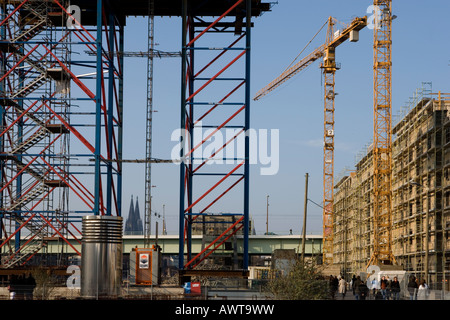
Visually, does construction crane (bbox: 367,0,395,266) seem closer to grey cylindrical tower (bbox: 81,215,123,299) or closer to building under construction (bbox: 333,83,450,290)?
building under construction (bbox: 333,83,450,290)

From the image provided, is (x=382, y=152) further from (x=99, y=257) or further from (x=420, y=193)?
(x=99, y=257)

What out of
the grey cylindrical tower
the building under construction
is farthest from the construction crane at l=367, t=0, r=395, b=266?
the grey cylindrical tower

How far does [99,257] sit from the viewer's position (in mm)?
34625

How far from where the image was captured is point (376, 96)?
330 ft

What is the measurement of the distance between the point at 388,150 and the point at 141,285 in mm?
60246

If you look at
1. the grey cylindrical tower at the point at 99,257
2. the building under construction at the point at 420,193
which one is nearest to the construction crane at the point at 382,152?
the building under construction at the point at 420,193

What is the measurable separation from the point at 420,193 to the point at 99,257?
4884cm

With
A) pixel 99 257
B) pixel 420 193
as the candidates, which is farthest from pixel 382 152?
pixel 99 257

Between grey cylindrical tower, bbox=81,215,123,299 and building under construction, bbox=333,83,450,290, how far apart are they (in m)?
21.2

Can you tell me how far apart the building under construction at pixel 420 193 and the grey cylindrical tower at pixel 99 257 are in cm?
2115

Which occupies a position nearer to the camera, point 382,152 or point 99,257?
point 99,257

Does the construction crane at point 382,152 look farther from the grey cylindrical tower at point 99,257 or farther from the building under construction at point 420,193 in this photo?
the grey cylindrical tower at point 99,257

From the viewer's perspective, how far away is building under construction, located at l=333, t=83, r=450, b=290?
2712 inches

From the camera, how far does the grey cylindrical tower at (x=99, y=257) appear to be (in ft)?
113
